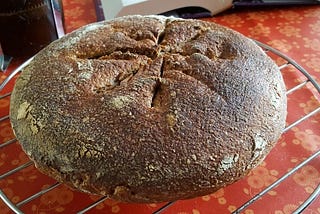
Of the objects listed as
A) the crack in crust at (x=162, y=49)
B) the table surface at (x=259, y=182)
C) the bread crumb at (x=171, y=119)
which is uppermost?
the crack in crust at (x=162, y=49)

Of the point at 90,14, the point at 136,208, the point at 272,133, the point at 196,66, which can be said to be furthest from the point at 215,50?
the point at 90,14

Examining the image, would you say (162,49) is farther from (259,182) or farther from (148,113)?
(259,182)

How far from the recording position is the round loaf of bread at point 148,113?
0.56 meters

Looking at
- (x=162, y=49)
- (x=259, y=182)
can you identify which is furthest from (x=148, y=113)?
(x=259, y=182)

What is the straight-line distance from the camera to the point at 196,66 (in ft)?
2.19

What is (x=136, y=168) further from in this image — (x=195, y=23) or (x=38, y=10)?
(x=38, y=10)

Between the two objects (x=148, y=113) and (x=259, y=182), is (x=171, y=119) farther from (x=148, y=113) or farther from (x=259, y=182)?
(x=259, y=182)

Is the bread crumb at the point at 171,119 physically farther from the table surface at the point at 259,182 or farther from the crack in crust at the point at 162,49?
the table surface at the point at 259,182

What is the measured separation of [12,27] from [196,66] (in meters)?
0.50

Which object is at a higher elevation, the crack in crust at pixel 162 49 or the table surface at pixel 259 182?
the crack in crust at pixel 162 49

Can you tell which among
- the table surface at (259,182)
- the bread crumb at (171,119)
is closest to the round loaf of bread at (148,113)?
the bread crumb at (171,119)

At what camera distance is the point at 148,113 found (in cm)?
59

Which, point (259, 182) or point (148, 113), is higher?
point (148, 113)

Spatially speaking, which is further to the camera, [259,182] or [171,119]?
[259,182]
